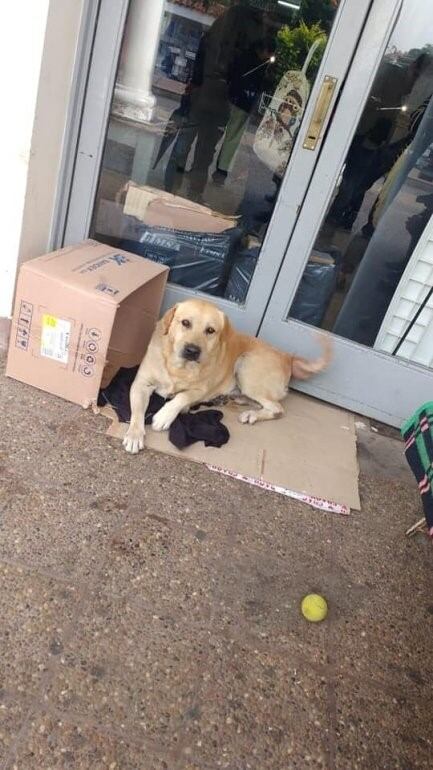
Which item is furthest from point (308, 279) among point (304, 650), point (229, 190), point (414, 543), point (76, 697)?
point (76, 697)

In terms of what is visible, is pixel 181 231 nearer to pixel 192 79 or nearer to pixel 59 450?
pixel 192 79

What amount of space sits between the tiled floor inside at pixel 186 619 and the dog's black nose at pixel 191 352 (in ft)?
1.72

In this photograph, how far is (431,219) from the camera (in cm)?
358

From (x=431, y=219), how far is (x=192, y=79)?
166 cm

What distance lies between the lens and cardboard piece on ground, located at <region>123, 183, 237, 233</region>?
12.8ft

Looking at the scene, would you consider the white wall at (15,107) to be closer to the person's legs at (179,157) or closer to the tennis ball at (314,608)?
the person's legs at (179,157)

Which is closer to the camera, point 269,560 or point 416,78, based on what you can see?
point 269,560

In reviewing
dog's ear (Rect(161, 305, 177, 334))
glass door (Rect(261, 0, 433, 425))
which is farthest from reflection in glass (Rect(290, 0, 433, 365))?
dog's ear (Rect(161, 305, 177, 334))

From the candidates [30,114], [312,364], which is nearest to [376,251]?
[312,364]

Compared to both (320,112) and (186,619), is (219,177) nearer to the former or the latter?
(320,112)

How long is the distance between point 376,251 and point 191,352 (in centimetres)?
150

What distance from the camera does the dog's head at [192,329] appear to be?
3.05 metres

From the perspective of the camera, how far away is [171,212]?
13.0 ft

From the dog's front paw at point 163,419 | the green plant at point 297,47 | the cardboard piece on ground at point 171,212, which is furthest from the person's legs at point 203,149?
Answer: the dog's front paw at point 163,419
